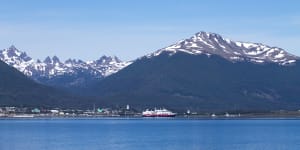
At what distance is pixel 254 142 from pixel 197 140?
8520mm

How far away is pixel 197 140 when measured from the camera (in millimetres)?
113938

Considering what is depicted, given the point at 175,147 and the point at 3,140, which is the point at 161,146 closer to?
the point at 175,147

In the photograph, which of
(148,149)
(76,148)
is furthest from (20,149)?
(148,149)

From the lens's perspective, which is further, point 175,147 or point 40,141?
point 40,141

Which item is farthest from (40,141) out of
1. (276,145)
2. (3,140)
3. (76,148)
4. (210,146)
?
(276,145)

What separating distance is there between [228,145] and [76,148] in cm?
1833

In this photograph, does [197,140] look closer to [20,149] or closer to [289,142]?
[289,142]

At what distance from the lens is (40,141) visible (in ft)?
359

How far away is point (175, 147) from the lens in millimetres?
98562

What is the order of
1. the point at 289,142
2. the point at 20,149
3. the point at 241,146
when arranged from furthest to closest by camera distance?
the point at 289,142 → the point at 241,146 → the point at 20,149

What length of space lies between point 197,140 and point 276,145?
15.1 m

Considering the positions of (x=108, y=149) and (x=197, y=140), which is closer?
(x=108, y=149)

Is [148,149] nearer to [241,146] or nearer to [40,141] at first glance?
[241,146]

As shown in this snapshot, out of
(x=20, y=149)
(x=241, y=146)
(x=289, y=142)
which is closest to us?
(x=20, y=149)
